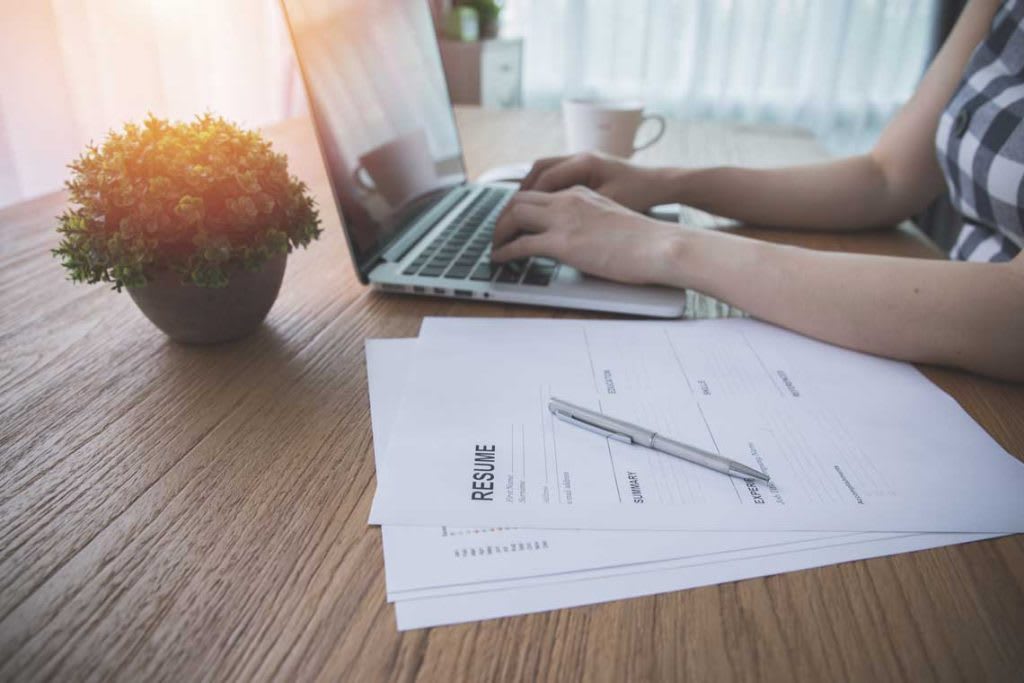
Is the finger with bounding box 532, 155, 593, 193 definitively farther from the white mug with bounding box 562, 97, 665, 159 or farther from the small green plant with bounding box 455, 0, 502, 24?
the small green plant with bounding box 455, 0, 502, 24

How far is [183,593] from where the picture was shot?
316 millimetres

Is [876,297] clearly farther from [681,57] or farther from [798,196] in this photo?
[681,57]

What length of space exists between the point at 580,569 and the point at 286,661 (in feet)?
0.46

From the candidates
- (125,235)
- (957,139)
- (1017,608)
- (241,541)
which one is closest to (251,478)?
(241,541)

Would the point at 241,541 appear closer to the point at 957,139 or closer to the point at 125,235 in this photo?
the point at 125,235

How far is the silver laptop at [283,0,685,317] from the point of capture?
0.60 metres

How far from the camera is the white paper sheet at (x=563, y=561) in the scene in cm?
31

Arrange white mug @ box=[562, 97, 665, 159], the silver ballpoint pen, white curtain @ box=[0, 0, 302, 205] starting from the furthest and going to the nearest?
white curtain @ box=[0, 0, 302, 205] < white mug @ box=[562, 97, 665, 159] < the silver ballpoint pen

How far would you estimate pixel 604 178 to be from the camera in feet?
2.77

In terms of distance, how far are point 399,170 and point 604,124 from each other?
1.29 ft

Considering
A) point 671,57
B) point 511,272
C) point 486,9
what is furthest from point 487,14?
point 511,272

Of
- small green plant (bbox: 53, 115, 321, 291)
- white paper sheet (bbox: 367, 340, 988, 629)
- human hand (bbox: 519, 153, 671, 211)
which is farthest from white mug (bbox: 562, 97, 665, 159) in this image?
white paper sheet (bbox: 367, 340, 988, 629)

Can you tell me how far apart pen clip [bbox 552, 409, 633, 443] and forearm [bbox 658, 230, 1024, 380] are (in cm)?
23

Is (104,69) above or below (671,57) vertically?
above
